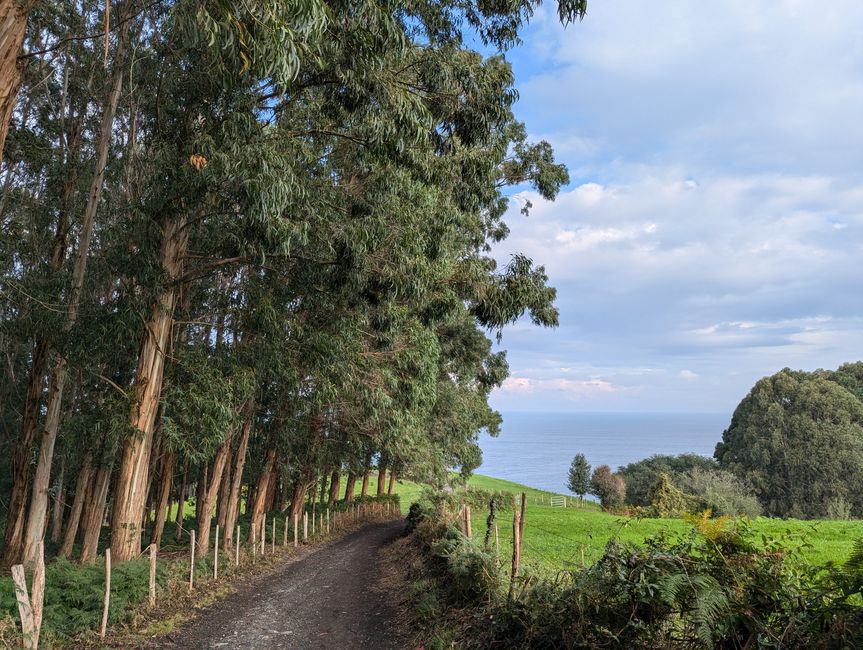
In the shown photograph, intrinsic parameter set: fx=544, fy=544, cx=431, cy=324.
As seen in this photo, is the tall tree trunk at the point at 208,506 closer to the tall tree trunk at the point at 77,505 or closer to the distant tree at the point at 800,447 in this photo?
the tall tree trunk at the point at 77,505

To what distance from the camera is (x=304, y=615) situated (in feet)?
30.0

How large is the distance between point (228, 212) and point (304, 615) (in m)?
6.98

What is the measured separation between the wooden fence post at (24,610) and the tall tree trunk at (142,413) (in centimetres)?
346

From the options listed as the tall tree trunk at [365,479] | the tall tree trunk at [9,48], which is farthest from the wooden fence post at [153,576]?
the tall tree trunk at [365,479]

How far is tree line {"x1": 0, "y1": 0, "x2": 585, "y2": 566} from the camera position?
8.20 metres

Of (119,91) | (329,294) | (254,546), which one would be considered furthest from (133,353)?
(254,546)

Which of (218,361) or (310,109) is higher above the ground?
(310,109)

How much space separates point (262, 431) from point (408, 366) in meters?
5.60

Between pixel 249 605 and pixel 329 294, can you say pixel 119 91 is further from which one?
pixel 249 605

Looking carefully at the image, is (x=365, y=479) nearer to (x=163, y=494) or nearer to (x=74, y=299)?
(x=163, y=494)

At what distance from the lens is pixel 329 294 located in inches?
450

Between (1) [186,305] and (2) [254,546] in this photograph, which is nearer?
(1) [186,305]

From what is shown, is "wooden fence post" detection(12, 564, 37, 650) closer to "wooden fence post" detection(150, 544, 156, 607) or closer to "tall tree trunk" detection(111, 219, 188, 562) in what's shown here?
"wooden fence post" detection(150, 544, 156, 607)

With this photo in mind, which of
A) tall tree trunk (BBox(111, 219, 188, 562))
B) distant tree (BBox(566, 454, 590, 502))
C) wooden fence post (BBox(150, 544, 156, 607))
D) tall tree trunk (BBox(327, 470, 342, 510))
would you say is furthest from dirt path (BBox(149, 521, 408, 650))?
distant tree (BBox(566, 454, 590, 502))
